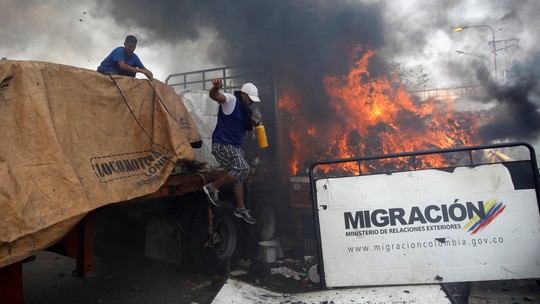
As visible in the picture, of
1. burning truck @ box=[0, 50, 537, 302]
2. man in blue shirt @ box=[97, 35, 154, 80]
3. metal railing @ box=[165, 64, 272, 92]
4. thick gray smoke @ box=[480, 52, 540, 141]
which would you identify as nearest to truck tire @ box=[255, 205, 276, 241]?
burning truck @ box=[0, 50, 537, 302]

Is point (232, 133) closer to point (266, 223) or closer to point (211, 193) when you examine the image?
point (211, 193)

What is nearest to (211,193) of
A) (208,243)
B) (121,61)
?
(208,243)

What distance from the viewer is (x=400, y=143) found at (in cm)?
958

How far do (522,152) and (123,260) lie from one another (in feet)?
56.0

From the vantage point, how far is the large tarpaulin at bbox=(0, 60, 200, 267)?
2496 millimetres

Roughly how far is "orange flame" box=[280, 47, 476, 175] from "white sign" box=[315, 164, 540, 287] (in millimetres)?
3964

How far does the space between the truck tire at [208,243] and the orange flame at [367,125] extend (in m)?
2.83

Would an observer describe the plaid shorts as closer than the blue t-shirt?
Yes

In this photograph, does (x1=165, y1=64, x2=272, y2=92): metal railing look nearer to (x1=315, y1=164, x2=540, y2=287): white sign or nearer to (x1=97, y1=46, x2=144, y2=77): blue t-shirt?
(x1=97, y1=46, x2=144, y2=77): blue t-shirt

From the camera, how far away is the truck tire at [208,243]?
4949 mm

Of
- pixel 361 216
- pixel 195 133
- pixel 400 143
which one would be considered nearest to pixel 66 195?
pixel 195 133

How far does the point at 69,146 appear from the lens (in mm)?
2941

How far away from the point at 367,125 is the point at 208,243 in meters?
6.40

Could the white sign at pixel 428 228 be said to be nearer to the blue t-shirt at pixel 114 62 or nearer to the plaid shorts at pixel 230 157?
the plaid shorts at pixel 230 157
